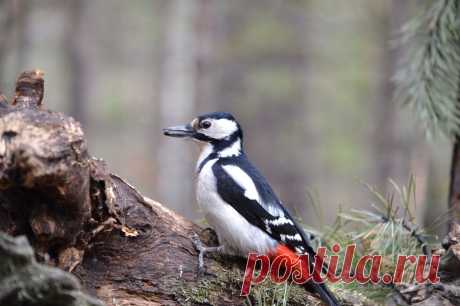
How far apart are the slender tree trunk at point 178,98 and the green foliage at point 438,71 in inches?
277

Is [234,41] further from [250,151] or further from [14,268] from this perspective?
[14,268]

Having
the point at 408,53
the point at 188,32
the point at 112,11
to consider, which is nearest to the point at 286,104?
the point at 188,32

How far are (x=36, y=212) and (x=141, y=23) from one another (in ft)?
51.0

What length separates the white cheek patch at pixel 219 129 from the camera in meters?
4.27

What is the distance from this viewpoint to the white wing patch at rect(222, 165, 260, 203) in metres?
3.76

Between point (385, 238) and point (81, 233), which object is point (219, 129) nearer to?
point (385, 238)

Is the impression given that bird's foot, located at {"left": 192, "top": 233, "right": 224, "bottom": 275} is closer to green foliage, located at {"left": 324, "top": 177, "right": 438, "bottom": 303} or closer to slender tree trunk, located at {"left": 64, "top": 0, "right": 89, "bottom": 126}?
green foliage, located at {"left": 324, "top": 177, "right": 438, "bottom": 303}

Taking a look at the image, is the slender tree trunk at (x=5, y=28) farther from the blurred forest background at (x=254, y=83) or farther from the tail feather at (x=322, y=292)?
the tail feather at (x=322, y=292)

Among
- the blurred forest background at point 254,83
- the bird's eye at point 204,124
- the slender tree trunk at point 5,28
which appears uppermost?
the slender tree trunk at point 5,28

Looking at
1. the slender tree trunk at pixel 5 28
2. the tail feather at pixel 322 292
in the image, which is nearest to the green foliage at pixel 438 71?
the tail feather at pixel 322 292

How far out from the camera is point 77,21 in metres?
12.0

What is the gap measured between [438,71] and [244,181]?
4.16 feet

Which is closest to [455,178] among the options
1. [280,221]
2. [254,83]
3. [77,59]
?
[280,221]

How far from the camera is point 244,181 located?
3.84 m
